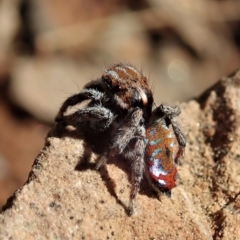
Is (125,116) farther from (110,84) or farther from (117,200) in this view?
(117,200)

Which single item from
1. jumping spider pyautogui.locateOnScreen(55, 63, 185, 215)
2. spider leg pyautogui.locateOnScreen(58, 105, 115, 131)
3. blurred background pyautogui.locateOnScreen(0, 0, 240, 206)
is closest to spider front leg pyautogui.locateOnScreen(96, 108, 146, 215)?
jumping spider pyautogui.locateOnScreen(55, 63, 185, 215)

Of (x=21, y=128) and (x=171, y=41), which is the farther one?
(x=171, y=41)

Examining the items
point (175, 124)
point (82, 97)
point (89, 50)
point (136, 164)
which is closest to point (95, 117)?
point (82, 97)

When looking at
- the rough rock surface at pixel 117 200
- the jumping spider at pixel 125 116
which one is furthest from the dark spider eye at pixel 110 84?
the rough rock surface at pixel 117 200

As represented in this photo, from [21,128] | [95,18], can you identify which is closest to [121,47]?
[95,18]

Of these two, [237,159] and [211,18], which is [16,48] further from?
[237,159]

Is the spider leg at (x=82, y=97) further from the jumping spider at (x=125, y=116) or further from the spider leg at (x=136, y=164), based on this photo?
the spider leg at (x=136, y=164)

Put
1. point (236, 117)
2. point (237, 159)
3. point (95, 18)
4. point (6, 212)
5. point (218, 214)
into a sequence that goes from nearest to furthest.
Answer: point (6, 212), point (218, 214), point (237, 159), point (236, 117), point (95, 18)
